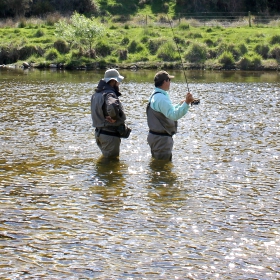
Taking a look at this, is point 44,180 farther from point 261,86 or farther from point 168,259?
point 261,86

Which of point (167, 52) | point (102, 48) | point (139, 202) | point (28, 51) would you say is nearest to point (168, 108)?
point (139, 202)

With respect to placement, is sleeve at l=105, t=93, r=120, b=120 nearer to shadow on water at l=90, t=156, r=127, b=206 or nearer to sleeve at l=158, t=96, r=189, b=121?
sleeve at l=158, t=96, r=189, b=121

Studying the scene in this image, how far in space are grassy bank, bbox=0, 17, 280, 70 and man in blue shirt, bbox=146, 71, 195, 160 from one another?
86.5ft

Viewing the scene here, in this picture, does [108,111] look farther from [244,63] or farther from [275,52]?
[275,52]

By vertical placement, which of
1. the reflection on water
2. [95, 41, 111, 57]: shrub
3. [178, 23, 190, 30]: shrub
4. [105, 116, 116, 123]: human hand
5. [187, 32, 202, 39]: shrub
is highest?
[178, 23, 190, 30]: shrub

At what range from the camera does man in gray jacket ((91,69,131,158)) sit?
37.2 feet

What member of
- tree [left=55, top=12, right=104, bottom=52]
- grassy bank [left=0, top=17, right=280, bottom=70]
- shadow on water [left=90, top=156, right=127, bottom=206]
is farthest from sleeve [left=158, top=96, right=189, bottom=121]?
tree [left=55, top=12, right=104, bottom=52]

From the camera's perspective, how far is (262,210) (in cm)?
916

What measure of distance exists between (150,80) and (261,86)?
625cm

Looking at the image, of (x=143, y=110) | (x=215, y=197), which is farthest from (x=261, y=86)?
(x=215, y=197)

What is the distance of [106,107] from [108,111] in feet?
0.43

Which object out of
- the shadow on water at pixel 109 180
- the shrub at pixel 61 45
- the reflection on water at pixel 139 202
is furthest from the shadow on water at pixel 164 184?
the shrub at pixel 61 45

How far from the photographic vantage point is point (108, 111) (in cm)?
1127

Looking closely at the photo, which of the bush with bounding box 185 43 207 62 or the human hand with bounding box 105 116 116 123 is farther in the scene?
the bush with bounding box 185 43 207 62
